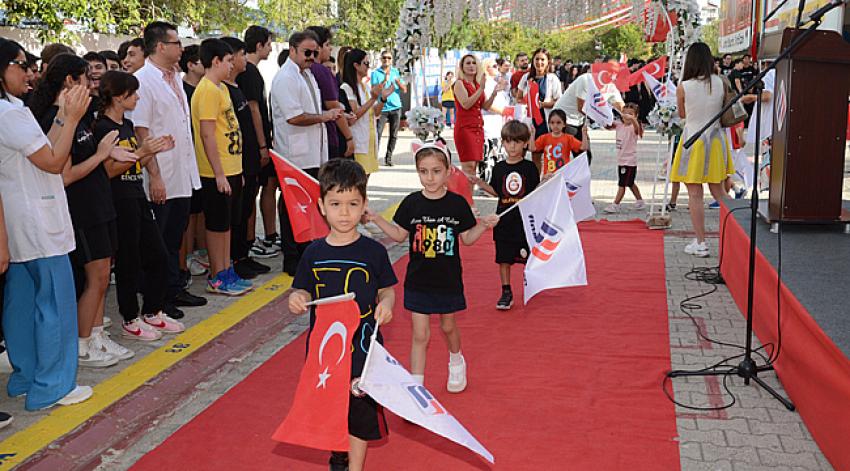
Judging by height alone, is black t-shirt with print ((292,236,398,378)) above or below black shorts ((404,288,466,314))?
above

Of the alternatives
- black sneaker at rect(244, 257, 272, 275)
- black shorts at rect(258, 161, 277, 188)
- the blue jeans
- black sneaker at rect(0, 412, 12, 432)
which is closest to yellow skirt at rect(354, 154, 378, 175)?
black shorts at rect(258, 161, 277, 188)

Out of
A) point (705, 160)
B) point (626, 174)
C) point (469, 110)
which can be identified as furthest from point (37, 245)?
point (626, 174)

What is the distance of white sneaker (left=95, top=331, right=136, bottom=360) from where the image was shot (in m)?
5.46

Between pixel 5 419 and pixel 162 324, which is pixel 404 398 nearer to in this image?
pixel 5 419

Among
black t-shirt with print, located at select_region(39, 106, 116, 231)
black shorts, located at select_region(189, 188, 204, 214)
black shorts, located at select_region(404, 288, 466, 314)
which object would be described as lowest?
black shorts, located at select_region(404, 288, 466, 314)

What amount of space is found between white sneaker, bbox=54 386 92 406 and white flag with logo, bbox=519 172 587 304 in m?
3.18

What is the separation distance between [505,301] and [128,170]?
3.03m

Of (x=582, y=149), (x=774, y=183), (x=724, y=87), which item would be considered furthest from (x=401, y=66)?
(x=774, y=183)

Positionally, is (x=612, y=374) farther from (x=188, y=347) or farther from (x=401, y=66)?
(x=401, y=66)

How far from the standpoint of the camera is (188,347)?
5816mm

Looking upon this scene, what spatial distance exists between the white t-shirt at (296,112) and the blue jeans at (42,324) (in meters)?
3.28

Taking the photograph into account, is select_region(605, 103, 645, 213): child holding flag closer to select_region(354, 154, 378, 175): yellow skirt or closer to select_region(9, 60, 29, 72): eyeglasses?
select_region(354, 154, 378, 175): yellow skirt

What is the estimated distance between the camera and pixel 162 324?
6090 millimetres

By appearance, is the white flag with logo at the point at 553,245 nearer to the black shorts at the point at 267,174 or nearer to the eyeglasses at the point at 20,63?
the black shorts at the point at 267,174
